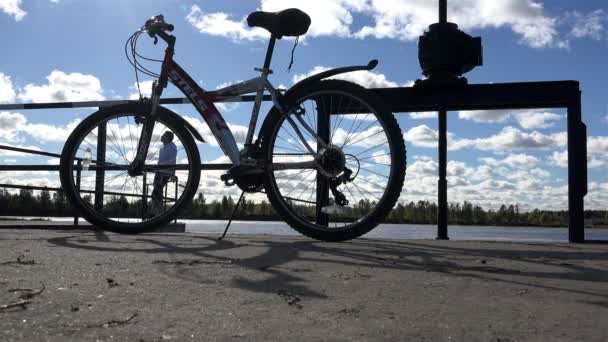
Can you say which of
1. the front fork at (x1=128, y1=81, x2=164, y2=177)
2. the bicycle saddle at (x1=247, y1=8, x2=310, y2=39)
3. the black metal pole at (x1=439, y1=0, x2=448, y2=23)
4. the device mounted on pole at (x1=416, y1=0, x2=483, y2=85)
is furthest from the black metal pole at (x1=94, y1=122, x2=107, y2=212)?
the black metal pole at (x1=439, y1=0, x2=448, y2=23)

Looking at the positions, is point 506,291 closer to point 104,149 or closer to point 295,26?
point 295,26

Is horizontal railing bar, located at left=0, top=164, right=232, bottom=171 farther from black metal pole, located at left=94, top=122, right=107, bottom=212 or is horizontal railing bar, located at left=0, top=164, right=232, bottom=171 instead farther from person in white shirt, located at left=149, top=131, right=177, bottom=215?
person in white shirt, located at left=149, top=131, right=177, bottom=215

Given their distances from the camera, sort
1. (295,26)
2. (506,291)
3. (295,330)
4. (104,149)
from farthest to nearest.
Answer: (104,149) < (295,26) < (506,291) < (295,330)

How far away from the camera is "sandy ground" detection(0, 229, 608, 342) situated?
1.22m

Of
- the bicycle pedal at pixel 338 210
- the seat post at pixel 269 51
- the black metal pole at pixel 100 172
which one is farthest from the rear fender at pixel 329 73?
the black metal pole at pixel 100 172

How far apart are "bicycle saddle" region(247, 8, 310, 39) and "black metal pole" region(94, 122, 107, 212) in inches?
61.9

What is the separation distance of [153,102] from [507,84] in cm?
305

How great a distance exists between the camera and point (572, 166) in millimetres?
4738

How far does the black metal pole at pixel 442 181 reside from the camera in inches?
182

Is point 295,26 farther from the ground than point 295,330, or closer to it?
farther from the ground

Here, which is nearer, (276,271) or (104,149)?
(276,271)

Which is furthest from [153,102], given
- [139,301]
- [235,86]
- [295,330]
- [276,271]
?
[295,330]

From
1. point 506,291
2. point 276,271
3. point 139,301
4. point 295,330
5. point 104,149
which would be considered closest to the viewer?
point 295,330

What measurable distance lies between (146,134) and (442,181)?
2.43m
